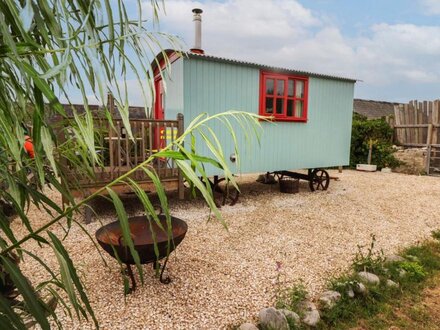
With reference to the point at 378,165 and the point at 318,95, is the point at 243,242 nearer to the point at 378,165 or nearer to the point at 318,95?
the point at 318,95

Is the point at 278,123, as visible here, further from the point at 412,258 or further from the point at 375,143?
A: the point at 375,143

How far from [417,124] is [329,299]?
35.4 ft

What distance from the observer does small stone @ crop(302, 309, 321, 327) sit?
2.20 m

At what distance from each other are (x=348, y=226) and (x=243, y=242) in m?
1.97

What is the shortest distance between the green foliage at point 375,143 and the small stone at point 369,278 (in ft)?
30.9

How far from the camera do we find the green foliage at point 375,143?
10836mm

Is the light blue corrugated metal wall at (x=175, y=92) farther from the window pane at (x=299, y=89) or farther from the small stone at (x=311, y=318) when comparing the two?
the small stone at (x=311, y=318)

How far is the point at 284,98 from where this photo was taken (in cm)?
632

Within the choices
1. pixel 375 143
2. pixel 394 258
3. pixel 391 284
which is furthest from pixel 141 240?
pixel 375 143

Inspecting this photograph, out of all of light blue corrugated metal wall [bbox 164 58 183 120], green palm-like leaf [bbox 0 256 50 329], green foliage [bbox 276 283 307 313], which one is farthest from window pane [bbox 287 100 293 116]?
green palm-like leaf [bbox 0 256 50 329]

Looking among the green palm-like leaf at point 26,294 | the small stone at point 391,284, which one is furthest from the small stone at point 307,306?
the green palm-like leaf at point 26,294

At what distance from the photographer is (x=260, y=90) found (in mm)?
6039

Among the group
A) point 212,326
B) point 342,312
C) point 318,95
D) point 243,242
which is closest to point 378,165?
point 318,95

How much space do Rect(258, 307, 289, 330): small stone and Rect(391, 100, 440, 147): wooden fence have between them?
10.6m
